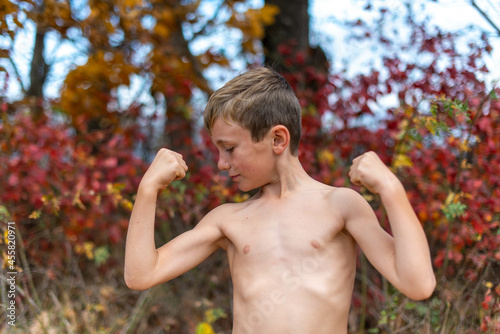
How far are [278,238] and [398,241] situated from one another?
42 centimetres

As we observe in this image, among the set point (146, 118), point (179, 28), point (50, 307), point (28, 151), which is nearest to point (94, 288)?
point (50, 307)

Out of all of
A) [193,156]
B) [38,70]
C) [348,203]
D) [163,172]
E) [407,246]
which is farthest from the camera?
[38,70]

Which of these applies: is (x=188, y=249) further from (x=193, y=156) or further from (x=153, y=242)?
(x=193, y=156)

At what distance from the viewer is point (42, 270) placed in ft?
11.8

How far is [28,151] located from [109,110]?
1.28m

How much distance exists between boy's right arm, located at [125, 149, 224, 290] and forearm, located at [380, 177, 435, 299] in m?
0.66

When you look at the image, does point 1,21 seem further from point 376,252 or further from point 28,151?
point 376,252

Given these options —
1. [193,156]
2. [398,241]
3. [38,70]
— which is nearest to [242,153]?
[398,241]

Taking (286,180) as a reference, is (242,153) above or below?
above

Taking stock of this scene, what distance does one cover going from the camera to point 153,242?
1.79 meters

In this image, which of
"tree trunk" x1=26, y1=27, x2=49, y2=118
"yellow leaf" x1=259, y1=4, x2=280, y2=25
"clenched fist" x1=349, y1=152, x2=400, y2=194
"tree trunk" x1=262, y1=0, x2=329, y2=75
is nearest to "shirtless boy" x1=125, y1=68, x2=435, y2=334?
"clenched fist" x1=349, y1=152, x2=400, y2=194

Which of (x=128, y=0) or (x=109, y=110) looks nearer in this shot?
(x=128, y=0)

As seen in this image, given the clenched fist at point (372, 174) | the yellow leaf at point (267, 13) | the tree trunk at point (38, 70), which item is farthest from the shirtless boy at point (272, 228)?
the tree trunk at point (38, 70)

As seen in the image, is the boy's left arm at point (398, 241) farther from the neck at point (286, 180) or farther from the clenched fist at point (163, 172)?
the clenched fist at point (163, 172)
